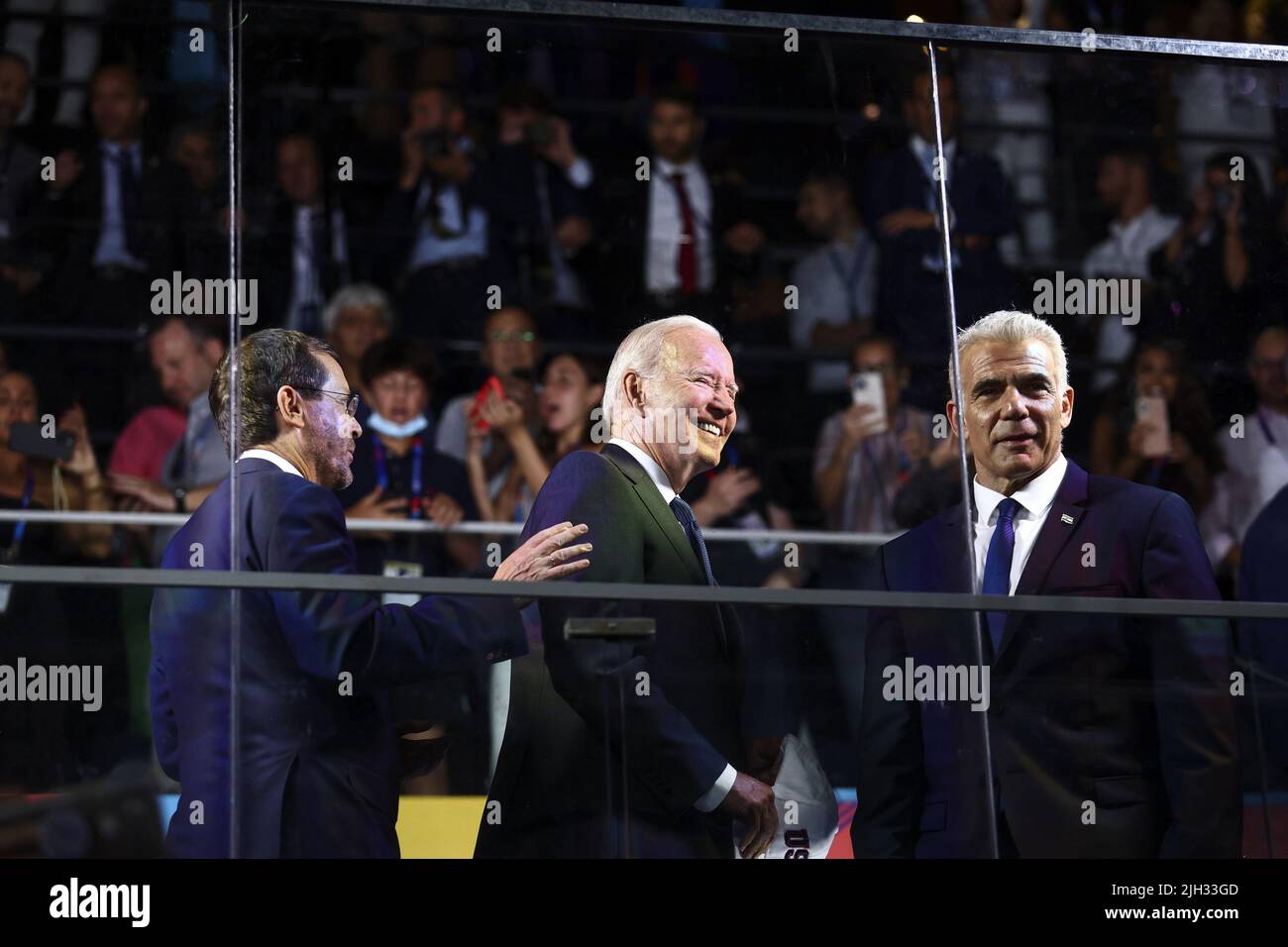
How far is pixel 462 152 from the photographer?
23.2ft

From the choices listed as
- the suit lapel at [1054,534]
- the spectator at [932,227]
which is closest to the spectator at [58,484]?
the spectator at [932,227]

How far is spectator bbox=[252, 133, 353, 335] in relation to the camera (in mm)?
6719

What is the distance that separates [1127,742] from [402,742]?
156 centimetres

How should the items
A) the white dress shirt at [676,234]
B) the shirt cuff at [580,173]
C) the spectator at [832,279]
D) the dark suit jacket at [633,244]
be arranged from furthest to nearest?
the shirt cuff at [580,173], the white dress shirt at [676,234], the dark suit jacket at [633,244], the spectator at [832,279]

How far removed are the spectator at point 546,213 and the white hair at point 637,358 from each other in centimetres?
175

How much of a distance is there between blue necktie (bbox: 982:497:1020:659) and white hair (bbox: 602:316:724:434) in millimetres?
840

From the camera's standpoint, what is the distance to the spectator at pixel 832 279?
616cm

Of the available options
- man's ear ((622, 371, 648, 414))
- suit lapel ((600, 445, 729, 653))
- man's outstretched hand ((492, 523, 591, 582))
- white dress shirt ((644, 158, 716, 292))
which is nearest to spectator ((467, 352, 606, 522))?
Result: white dress shirt ((644, 158, 716, 292))

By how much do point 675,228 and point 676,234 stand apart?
0.9 inches

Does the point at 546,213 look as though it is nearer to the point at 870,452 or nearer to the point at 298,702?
the point at 870,452

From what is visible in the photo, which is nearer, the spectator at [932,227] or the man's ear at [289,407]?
the man's ear at [289,407]

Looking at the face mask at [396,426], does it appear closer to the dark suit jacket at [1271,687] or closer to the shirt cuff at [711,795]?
the shirt cuff at [711,795]

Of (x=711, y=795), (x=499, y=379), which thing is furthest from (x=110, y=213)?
(x=711, y=795)
